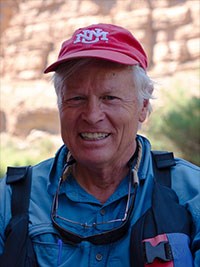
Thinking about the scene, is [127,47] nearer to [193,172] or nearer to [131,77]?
[131,77]

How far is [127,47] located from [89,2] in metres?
14.0

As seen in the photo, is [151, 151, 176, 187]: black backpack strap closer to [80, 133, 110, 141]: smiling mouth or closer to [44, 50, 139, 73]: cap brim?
[80, 133, 110, 141]: smiling mouth

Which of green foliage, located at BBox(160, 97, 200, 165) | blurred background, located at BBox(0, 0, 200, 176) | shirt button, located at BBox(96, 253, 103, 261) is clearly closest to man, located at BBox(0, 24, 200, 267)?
shirt button, located at BBox(96, 253, 103, 261)

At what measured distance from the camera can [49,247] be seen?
1275 mm

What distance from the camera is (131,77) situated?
132cm

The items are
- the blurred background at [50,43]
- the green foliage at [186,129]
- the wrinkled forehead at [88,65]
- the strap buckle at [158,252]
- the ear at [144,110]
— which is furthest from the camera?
the blurred background at [50,43]

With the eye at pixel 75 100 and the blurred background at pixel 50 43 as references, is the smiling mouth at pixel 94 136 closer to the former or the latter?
the eye at pixel 75 100

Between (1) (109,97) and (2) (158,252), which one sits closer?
(2) (158,252)

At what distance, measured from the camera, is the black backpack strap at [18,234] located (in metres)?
1.24

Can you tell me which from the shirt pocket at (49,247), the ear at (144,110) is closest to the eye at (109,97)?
the ear at (144,110)

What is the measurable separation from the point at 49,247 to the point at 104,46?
1.71ft

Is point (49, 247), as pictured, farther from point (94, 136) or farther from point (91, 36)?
point (91, 36)

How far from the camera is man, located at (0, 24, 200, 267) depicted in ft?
4.07

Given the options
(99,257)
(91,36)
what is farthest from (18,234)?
(91,36)
